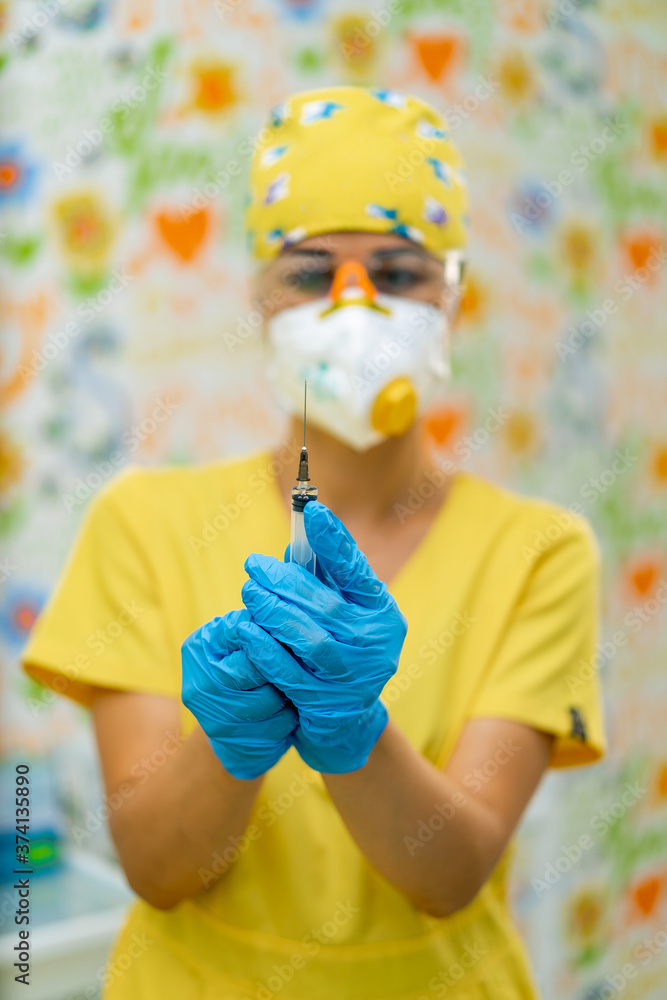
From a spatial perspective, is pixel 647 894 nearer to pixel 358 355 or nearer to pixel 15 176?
pixel 358 355

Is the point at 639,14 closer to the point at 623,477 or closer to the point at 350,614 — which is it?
the point at 623,477

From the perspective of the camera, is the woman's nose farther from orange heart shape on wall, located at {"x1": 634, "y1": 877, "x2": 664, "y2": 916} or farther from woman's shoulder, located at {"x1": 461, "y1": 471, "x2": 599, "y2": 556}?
orange heart shape on wall, located at {"x1": 634, "y1": 877, "x2": 664, "y2": 916}

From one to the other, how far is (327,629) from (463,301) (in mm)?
1263

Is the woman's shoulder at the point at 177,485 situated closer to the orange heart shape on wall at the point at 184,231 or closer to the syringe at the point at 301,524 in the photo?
the syringe at the point at 301,524

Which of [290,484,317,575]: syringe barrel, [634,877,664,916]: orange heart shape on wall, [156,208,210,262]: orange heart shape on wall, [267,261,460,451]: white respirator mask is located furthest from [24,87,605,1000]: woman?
[634,877,664,916]: orange heart shape on wall

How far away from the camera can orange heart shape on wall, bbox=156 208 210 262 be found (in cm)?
151

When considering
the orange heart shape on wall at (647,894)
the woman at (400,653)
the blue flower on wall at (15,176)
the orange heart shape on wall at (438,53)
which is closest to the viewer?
the woman at (400,653)

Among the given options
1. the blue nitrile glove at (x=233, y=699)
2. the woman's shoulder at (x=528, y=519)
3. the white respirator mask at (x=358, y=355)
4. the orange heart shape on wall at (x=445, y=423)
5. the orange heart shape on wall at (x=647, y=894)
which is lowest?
the orange heart shape on wall at (x=647, y=894)

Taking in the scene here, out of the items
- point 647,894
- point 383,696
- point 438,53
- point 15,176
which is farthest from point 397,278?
point 647,894

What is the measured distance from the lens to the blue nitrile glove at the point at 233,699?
23.2 inches

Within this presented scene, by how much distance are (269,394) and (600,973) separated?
1.28 metres

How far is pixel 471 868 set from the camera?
78cm

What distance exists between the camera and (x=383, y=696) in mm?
823

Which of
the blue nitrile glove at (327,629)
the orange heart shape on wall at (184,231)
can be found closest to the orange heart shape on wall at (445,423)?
the orange heart shape on wall at (184,231)
